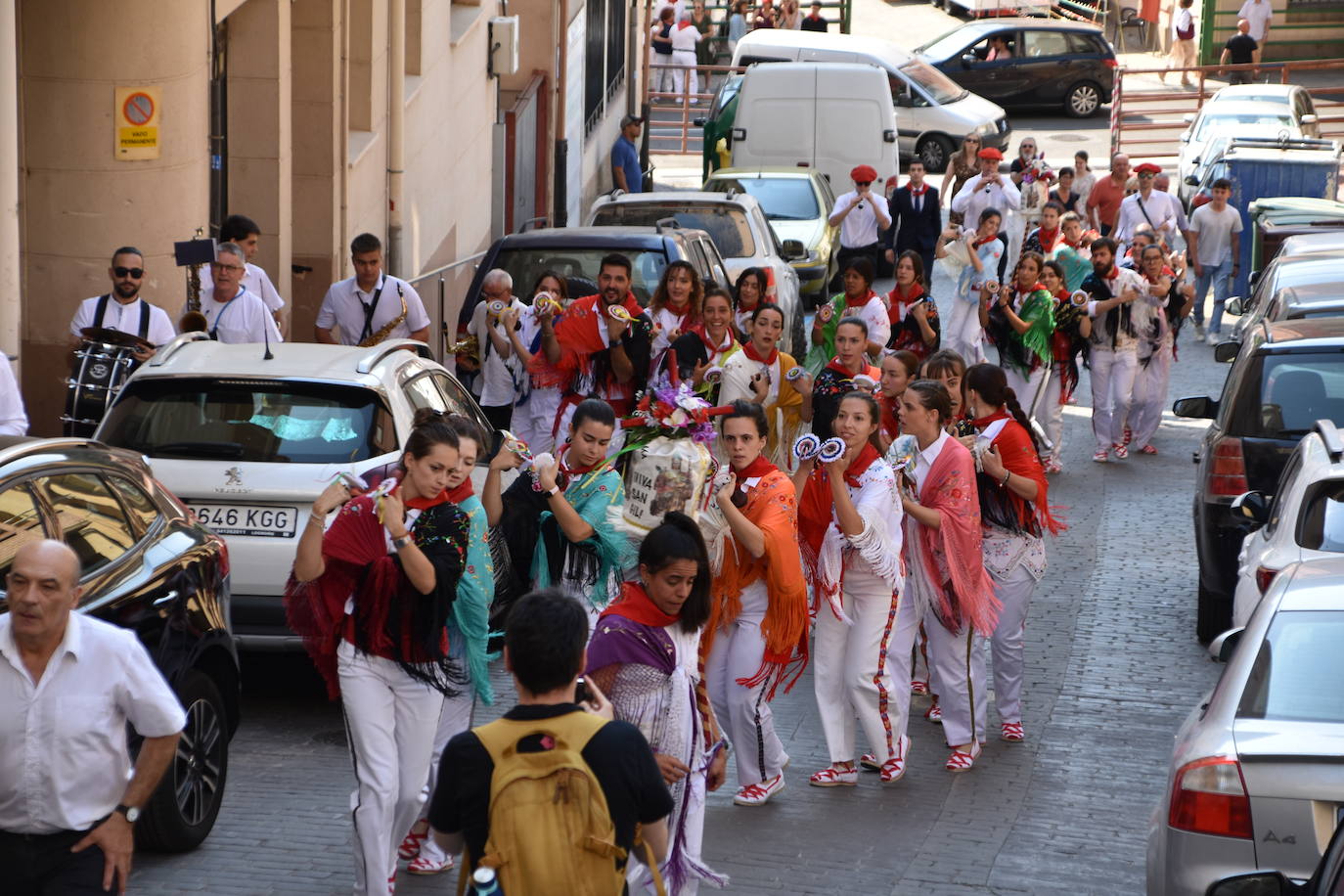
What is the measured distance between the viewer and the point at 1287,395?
10.5 meters

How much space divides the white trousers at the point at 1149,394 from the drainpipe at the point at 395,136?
664cm

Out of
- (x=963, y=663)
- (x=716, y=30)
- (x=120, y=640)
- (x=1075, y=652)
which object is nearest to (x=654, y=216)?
(x=1075, y=652)

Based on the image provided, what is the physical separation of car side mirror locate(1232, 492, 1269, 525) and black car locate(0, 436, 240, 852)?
4875mm

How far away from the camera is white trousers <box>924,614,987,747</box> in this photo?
28.0 ft

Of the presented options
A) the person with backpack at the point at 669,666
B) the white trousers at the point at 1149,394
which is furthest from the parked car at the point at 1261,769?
the white trousers at the point at 1149,394

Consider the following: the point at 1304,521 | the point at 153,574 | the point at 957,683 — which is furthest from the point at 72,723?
the point at 1304,521

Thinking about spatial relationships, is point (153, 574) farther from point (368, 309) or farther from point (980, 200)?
point (980, 200)

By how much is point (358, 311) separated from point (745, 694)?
5553 millimetres

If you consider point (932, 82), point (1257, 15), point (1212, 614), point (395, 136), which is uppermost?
point (1257, 15)

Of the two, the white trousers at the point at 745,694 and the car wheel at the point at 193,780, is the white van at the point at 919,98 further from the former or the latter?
the car wheel at the point at 193,780

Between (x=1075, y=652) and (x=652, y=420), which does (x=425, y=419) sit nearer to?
(x=652, y=420)

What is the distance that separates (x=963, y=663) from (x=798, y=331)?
8161mm

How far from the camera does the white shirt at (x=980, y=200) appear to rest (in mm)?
20297

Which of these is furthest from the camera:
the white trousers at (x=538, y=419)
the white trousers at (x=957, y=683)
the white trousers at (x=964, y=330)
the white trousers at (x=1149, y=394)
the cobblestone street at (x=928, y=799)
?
the white trousers at (x=1149, y=394)
